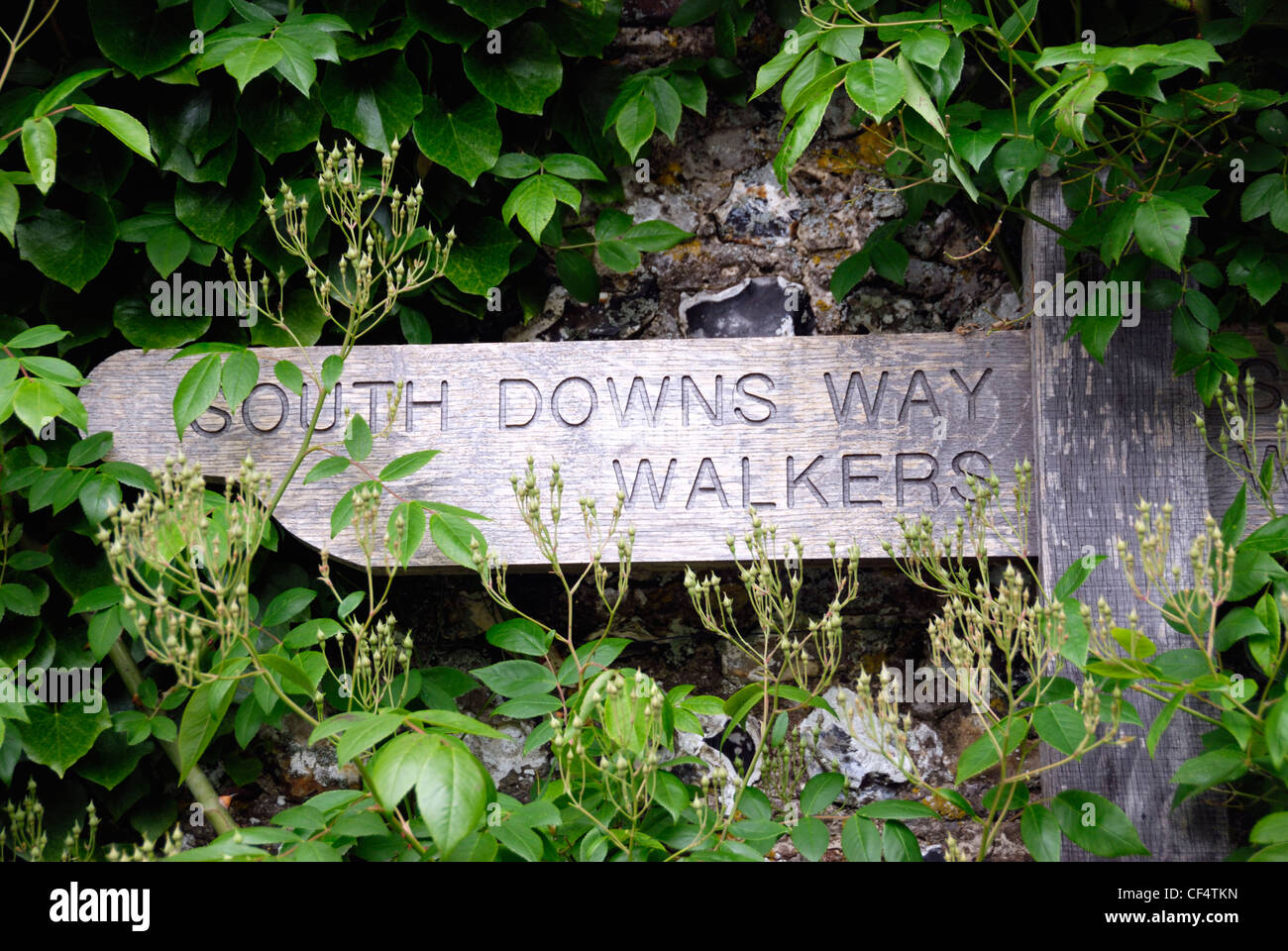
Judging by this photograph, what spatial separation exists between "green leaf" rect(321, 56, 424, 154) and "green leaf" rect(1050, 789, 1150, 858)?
164 centimetres

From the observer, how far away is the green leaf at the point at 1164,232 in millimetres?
1526

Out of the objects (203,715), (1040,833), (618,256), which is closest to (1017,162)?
(618,256)

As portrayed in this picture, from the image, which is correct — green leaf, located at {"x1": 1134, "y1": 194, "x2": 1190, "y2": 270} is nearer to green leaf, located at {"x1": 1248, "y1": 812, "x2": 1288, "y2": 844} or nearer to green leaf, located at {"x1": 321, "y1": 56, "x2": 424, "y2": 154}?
green leaf, located at {"x1": 1248, "y1": 812, "x2": 1288, "y2": 844}

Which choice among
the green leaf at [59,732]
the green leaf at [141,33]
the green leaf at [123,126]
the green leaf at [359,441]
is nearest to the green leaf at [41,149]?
the green leaf at [123,126]

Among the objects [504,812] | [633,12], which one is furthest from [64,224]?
[504,812]

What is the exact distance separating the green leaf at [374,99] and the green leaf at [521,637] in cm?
96

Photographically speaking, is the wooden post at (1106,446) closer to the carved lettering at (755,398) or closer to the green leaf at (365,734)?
the carved lettering at (755,398)

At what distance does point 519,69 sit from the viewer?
199cm

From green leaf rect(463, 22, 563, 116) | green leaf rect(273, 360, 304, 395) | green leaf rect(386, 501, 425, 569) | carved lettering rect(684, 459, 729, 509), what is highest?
green leaf rect(463, 22, 563, 116)

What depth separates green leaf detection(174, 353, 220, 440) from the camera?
1.71m

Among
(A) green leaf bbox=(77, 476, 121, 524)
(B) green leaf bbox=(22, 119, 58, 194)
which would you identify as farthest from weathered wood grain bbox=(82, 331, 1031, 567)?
(B) green leaf bbox=(22, 119, 58, 194)

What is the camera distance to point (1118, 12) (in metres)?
1.91

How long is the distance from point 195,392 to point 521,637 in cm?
72

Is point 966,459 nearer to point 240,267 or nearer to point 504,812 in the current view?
point 504,812
